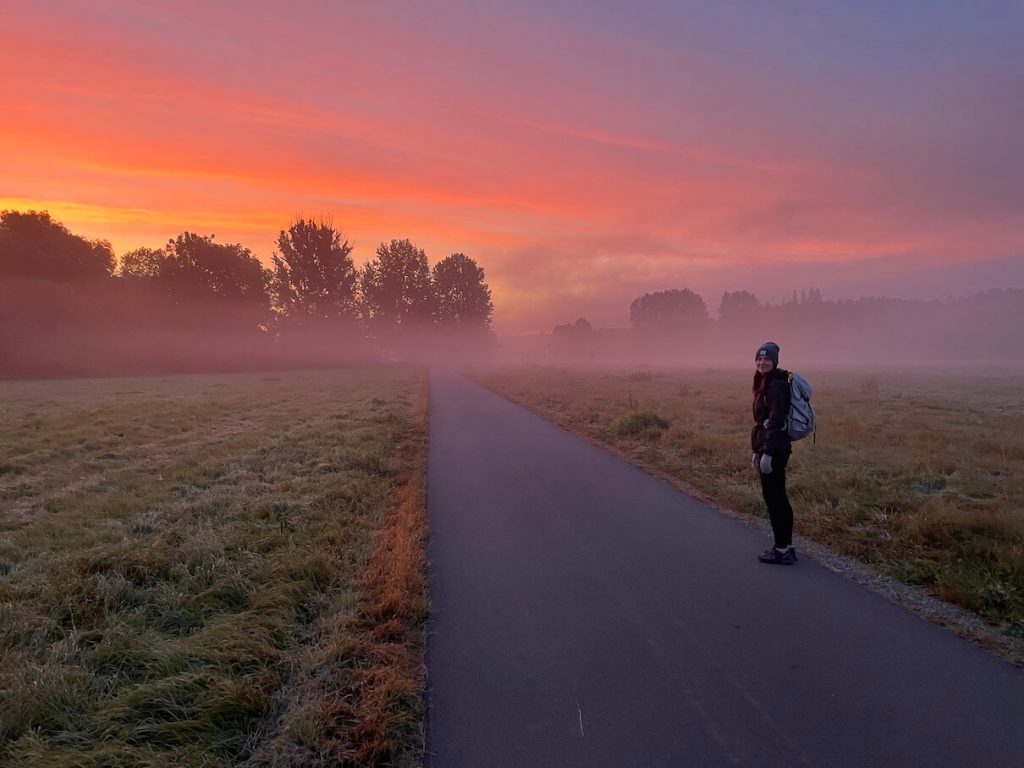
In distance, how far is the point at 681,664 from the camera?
10.9 feet

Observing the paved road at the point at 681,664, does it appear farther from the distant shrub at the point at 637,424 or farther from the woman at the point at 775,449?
the distant shrub at the point at 637,424

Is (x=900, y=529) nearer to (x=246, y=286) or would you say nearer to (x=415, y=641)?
(x=415, y=641)

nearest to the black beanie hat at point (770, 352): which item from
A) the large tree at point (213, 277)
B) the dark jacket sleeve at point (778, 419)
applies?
the dark jacket sleeve at point (778, 419)

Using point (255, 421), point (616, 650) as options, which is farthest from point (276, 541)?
point (255, 421)

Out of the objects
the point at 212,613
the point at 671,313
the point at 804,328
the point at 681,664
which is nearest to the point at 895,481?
the point at 681,664

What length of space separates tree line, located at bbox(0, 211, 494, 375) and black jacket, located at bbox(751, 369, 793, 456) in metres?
48.7

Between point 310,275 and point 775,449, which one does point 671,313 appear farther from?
point 775,449

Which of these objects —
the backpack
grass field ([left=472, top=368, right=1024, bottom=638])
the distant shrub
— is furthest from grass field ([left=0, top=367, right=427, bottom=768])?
the distant shrub

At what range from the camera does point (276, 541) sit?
5.60m

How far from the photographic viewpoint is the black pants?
5.17 meters

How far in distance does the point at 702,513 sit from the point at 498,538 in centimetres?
292

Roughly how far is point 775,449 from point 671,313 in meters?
135

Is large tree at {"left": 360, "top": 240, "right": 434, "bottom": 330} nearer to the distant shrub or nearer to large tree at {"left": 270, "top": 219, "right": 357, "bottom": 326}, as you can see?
large tree at {"left": 270, "top": 219, "right": 357, "bottom": 326}

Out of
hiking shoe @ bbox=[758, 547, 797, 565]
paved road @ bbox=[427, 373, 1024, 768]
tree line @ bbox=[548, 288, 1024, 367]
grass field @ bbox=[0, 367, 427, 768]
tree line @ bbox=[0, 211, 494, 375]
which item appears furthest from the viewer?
tree line @ bbox=[548, 288, 1024, 367]
